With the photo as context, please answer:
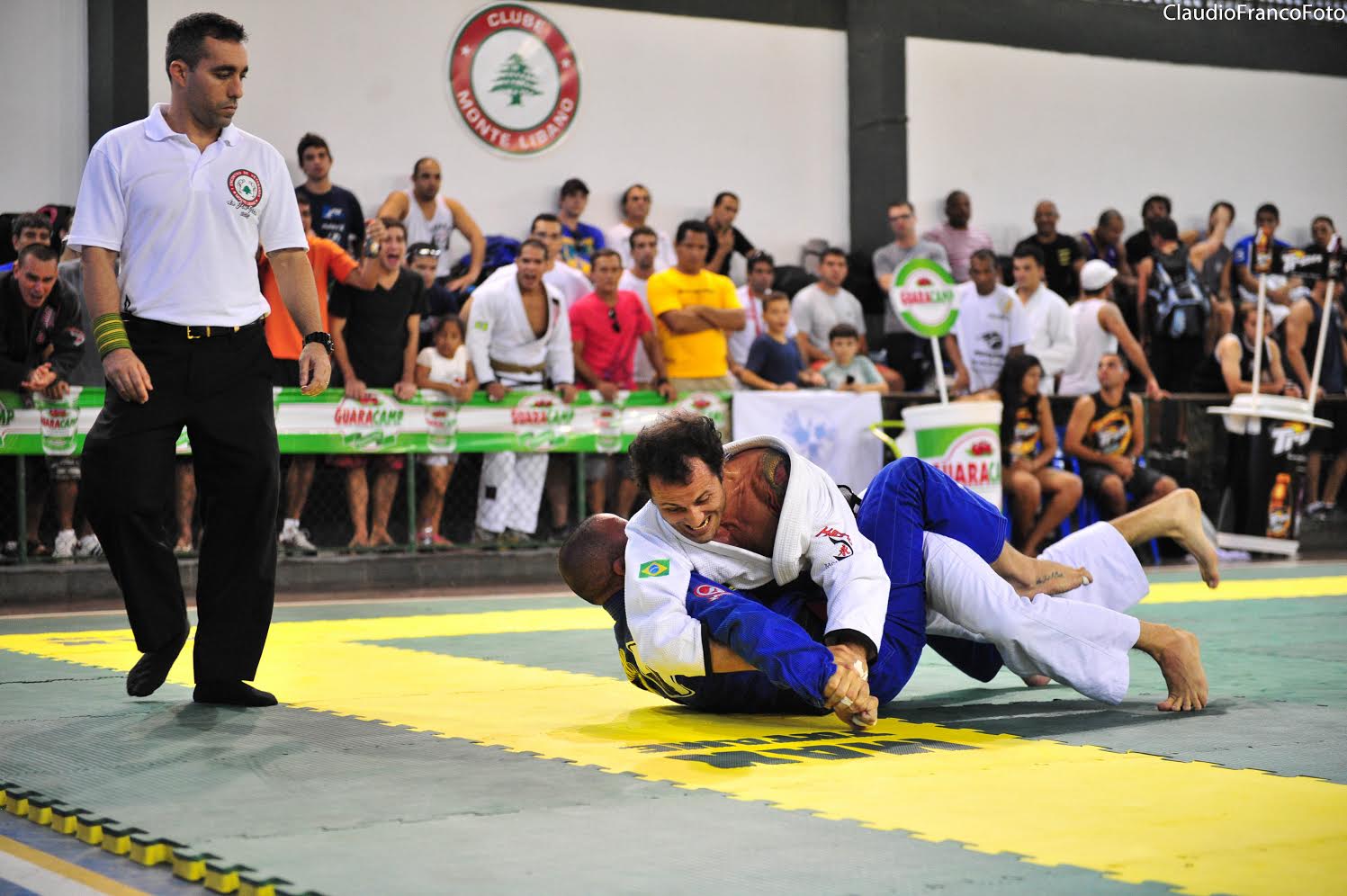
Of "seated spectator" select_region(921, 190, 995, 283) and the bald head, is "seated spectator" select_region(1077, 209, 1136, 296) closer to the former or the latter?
"seated spectator" select_region(921, 190, 995, 283)

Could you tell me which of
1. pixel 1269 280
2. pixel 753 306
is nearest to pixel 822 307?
pixel 753 306

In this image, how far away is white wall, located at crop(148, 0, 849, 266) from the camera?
12.4 metres

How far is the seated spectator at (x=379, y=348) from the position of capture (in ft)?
32.0

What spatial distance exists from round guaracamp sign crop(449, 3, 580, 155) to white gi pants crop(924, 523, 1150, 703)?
9.61 meters

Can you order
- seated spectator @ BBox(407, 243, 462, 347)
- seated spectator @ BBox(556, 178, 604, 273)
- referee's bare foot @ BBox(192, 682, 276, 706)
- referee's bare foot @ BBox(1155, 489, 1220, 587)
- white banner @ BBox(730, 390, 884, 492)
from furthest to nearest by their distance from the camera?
seated spectator @ BBox(556, 178, 604, 273), white banner @ BBox(730, 390, 884, 492), seated spectator @ BBox(407, 243, 462, 347), referee's bare foot @ BBox(1155, 489, 1220, 587), referee's bare foot @ BBox(192, 682, 276, 706)

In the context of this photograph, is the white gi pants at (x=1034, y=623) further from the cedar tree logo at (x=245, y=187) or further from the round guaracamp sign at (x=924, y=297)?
the round guaracamp sign at (x=924, y=297)

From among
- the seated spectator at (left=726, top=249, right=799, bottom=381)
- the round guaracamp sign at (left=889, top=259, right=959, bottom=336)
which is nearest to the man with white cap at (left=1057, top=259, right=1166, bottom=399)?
the round guaracamp sign at (left=889, top=259, right=959, bottom=336)

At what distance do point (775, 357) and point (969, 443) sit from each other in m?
1.53

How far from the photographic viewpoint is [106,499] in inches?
179

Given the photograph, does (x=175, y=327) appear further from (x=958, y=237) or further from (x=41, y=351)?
(x=958, y=237)

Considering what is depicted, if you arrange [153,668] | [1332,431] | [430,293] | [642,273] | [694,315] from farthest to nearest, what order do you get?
[1332,431] → [642,273] → [694,315] → [430,293] → [153,668]

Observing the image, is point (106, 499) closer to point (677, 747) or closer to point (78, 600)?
point (677, 747)

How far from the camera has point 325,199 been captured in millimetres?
11000

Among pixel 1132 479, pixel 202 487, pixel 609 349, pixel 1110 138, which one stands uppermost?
pixel 1110 138
